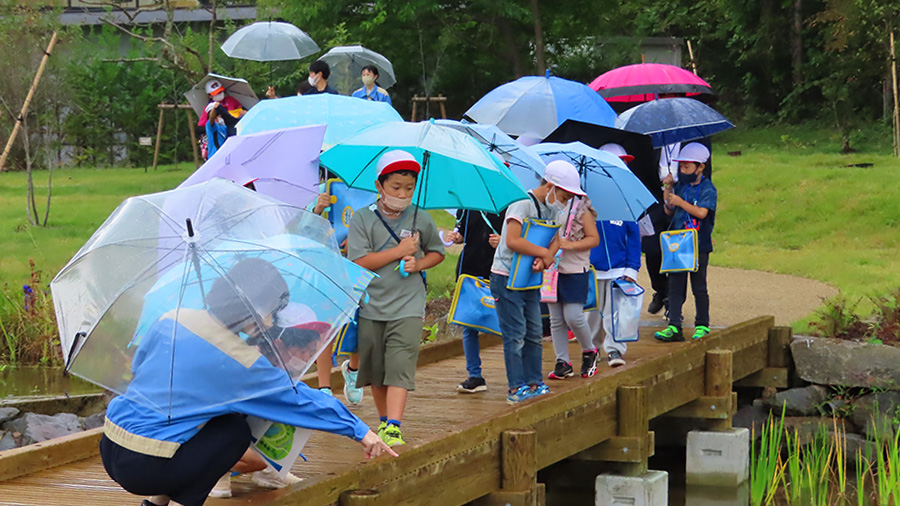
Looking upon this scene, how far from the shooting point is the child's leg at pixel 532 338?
274 inches

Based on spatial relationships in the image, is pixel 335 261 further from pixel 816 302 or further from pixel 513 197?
Result: pixel 816 302

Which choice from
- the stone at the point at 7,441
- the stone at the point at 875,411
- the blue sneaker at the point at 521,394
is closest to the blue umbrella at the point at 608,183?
the blue sneaker at the point at 521,394

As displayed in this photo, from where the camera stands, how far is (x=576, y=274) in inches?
289

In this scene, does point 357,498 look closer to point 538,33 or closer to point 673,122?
point 673,122

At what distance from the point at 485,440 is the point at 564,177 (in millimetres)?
1622

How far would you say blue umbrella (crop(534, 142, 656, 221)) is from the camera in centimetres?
761

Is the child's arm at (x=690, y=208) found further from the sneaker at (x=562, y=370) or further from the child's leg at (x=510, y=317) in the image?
the child's leg at (x=510, y=317)

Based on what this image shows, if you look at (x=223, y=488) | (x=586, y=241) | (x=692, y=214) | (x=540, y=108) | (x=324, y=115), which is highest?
(x=540, y=108)

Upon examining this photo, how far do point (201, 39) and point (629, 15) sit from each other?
1153 centimetres

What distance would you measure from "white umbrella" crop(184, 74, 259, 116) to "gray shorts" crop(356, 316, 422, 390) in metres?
6.17

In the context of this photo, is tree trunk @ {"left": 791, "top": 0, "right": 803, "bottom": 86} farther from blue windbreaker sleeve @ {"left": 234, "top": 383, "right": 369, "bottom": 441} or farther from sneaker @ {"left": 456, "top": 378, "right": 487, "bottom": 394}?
blue windbreaker sleeve @ {"left": 234, "top": 383, "right": 369, "bottom": 441}

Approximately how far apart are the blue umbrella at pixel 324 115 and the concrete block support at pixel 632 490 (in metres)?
2.81

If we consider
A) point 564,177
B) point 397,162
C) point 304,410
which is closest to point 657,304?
point 564,177

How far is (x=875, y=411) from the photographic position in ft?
31.4
